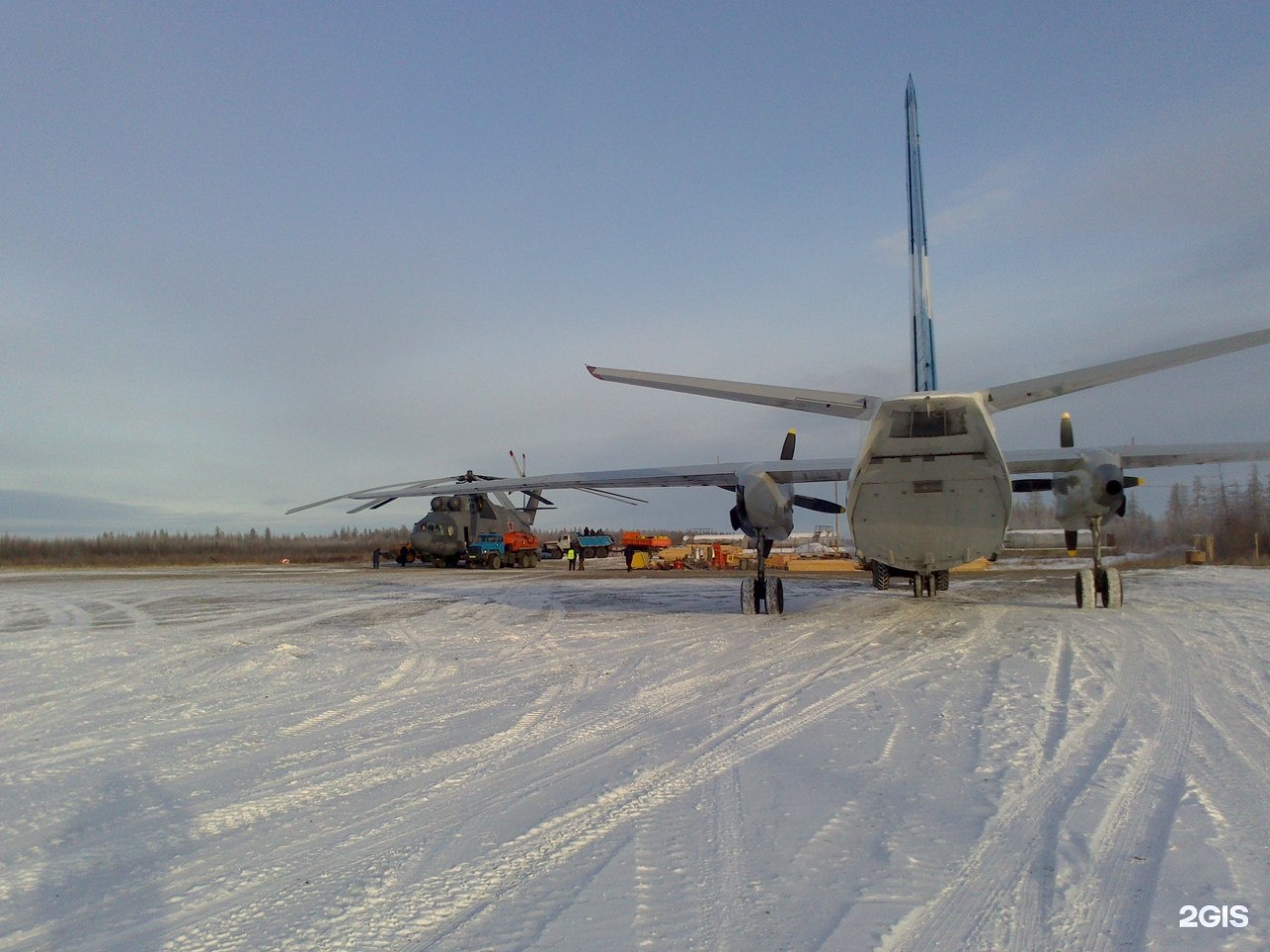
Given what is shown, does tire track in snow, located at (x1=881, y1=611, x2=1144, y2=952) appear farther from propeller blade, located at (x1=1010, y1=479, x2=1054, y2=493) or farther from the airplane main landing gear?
the airplane main landing gear

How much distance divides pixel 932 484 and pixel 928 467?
26cm

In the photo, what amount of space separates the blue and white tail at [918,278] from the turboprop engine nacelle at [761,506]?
2722mm

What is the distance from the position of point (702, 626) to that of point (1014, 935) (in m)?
8.64

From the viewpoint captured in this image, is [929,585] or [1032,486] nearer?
[1032,486]

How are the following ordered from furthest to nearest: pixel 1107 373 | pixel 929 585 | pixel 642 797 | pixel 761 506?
pixel 929 585 < pixel 761 506 < pixel 1107 373 < pixel 642 797

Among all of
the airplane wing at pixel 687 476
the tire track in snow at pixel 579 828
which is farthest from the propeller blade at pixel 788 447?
the tire track in snow at pixel 579 828

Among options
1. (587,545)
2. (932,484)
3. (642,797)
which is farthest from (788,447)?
(587,545)

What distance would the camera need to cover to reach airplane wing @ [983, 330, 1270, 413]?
346 inches

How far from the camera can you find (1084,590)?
1333 centimetres

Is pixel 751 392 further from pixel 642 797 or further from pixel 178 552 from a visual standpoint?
pixel 178 552

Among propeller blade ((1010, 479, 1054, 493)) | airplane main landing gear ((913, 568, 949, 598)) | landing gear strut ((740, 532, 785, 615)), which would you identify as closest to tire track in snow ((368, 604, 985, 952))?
landing gear strut ((740, 532, 785, 615))

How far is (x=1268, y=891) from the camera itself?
2945mm

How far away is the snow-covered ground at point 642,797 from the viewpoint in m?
2.88

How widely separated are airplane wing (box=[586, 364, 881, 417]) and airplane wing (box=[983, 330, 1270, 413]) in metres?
1.67
